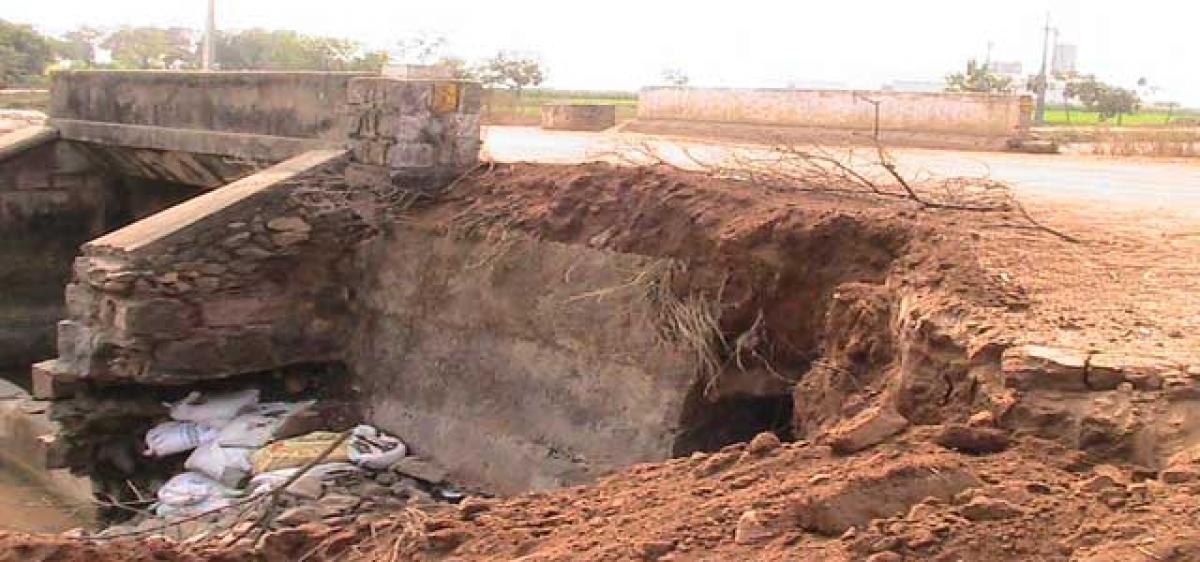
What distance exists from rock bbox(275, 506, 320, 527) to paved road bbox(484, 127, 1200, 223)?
137 inches

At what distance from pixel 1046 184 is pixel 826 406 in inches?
203

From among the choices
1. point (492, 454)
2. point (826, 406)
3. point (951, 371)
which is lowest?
point (492, 454)

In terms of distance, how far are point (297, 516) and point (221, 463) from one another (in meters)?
1.69

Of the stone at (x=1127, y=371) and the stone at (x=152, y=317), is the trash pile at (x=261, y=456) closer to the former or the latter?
the stone at (x=152, y=317)

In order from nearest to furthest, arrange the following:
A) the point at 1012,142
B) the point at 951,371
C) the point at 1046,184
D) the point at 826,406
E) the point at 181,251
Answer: the point at 951,371
the point at 826,406
the point at 181,251
the point at 1046,184
the point at 1012,142

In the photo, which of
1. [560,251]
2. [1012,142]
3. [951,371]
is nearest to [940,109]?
[1012,142]

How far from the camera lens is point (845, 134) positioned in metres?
15.6

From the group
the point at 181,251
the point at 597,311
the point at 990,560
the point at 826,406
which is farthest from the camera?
the point at 181,251

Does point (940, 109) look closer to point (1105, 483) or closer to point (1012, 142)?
point (1012, 142)

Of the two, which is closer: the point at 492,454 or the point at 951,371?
the point at 951,371

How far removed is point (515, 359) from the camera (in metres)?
8.36

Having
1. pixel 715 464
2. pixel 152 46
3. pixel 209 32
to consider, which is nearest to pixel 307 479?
pixel 715 464

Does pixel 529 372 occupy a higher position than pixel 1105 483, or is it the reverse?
pixel 1105 483

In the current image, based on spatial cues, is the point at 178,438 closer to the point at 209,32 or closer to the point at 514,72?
the point at 209,32
